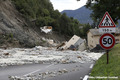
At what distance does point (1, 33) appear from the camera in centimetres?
5722

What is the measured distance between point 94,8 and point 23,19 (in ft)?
178

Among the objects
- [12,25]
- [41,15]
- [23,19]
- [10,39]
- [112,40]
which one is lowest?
[112,40]

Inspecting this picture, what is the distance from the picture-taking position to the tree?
1035 inches

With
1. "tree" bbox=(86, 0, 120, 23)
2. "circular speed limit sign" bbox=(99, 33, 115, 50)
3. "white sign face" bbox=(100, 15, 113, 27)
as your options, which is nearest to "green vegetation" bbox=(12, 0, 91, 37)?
"tree" bbox=(86, 0, 120, 23)

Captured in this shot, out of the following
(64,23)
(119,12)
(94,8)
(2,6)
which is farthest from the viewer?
(64,23)

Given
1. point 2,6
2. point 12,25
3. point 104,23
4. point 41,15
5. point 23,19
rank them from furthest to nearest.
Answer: point 41,15, point 23,19, point 2,6, point 12,25, point 104,23

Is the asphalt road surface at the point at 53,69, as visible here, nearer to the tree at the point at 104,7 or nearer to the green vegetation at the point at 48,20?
the tree at the point at 104,7

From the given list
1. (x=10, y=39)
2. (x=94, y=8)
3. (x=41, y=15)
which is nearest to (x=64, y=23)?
(x=41, y=15)

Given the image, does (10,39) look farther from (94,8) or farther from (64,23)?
(64,23)

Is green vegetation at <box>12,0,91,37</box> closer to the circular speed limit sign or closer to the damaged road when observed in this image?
the damaged road

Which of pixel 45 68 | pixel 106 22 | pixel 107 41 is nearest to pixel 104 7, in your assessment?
pixel 45 68

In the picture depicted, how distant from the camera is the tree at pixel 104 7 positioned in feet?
86.3

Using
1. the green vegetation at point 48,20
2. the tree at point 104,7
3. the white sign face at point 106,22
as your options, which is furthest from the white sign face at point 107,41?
the green vegetation at point 48,20

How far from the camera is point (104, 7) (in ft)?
86.9
